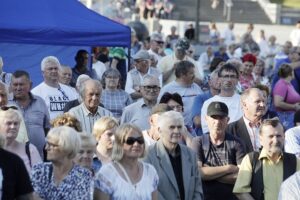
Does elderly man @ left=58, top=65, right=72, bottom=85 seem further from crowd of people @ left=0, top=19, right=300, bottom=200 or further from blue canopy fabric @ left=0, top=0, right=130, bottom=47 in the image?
blue canopy fabric @ left=0, top=0, right=130, bottom=47

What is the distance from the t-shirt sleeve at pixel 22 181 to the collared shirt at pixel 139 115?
419 cm

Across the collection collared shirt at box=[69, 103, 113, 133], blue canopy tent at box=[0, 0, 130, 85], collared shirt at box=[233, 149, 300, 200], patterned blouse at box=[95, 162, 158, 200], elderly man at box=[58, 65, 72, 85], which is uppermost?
blue canopy tent at box=[0, 0, 130, 85]

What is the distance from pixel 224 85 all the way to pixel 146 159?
3203 mm

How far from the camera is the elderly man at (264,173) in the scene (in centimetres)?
1008

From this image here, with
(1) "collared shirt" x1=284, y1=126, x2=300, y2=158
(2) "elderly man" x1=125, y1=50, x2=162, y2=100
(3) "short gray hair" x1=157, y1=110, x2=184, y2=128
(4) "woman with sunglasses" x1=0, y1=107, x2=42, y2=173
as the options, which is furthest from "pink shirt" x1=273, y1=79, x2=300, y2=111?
(4) "woman with sunglasses" x1=0, y1=107, x2=42, y2=173

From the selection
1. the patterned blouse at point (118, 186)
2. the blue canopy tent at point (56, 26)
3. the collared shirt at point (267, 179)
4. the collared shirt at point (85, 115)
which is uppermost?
the blue canopy tent at point (56, 26)

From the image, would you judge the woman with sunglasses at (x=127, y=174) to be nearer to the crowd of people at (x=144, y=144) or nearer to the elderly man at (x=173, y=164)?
the crowd of people at (x=144, y=144)

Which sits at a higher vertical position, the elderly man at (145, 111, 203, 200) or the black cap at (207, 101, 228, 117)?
the black cap at (207, 101, 228, 117)

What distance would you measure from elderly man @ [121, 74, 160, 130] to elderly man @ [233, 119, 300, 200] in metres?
2.20

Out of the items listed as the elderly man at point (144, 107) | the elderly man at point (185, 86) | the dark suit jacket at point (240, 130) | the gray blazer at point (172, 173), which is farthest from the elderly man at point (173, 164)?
the elderly man at point (185, 86)

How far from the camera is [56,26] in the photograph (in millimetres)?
14898

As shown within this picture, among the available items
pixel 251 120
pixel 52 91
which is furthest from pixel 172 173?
pixel 52 91

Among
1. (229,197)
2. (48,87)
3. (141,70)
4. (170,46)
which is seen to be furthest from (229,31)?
A: (229,197)

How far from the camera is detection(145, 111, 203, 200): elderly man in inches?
385
